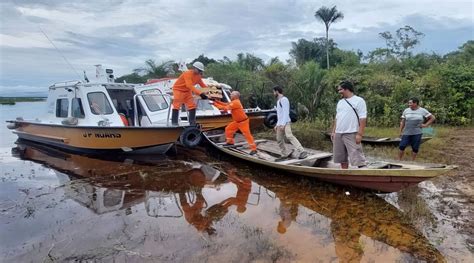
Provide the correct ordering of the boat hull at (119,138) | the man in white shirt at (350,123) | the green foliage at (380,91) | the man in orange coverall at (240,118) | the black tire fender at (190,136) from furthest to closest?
1. the green foliage at (380,91)
2. the boat hull at (119,138)
3. the black tire fender at (190,136)
4. the man in orange coverall at (240,118)
5. the man in white shirt at (350,123)

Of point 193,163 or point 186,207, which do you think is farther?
point 193,163

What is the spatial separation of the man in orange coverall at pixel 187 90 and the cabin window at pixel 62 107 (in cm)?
363

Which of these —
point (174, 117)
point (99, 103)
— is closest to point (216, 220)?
point (174, 117)

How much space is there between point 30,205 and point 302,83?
377 inches

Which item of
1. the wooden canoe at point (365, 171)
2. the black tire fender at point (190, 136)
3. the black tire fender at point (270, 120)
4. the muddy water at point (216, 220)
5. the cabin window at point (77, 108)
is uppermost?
→ the cabin window at point (77, 108)

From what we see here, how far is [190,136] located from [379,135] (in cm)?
630

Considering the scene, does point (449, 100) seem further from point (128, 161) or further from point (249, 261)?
point (249, 261)

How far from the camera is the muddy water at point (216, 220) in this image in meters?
3.94

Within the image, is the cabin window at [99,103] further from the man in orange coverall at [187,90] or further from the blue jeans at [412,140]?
the blue jeans at [412,140]

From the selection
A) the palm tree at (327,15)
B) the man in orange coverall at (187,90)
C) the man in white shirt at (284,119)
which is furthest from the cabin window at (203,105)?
the palm tree at (327,15)

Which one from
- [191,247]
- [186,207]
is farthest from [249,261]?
[186,207]

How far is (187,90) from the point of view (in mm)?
8555

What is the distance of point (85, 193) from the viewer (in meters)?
6.46

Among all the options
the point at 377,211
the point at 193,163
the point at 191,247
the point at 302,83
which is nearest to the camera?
the point at 191,247
